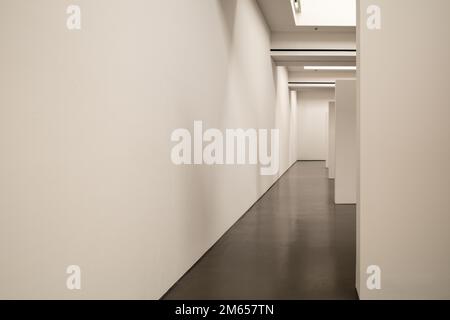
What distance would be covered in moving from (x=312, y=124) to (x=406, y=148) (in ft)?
68.3

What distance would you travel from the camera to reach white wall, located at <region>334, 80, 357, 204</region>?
8156mm

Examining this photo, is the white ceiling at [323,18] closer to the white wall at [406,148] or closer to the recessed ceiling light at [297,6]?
the recessed ceiling light at [297,6]

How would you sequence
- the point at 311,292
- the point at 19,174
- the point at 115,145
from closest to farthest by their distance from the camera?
1. the point at 19,174
2. the point at 115,145
3. the point at 311,292

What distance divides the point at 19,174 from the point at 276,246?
3.51m

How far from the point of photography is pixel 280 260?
4391 millimetres

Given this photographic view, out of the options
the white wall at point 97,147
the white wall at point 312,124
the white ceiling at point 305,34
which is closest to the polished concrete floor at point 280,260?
the white wall at point 97,147

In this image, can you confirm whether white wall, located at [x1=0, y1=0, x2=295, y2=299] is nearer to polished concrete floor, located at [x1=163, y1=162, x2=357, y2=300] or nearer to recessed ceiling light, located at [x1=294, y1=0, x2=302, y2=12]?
polished concrete floor, located at [x1=163, y1=162, x2=357, y2=300]

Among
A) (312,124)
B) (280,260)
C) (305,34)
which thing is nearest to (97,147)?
(280,260)

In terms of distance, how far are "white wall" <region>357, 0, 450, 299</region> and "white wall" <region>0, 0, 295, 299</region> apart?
1.57 metres

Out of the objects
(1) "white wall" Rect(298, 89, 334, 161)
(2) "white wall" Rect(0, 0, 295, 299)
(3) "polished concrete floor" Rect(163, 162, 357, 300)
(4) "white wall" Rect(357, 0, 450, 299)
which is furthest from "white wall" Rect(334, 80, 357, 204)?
(1) "white wall" Rect(298, 89, 334, 161)

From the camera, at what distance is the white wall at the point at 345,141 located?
26.8 ft
